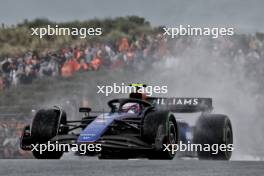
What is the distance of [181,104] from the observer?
18.4 meters

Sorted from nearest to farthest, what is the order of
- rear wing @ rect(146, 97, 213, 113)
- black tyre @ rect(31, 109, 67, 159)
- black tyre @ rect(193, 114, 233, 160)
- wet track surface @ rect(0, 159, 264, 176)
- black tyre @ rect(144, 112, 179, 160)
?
wet track surface @ rect(0, 159, 264, 176) < black tyre @ rect(144, 112, 179, 160) < black tyre @ rect(31, 109, 67, 159) < black tyre @ rect(193, 114, 233, 160) < rear wing @ rect(146, 97, 213, 113)

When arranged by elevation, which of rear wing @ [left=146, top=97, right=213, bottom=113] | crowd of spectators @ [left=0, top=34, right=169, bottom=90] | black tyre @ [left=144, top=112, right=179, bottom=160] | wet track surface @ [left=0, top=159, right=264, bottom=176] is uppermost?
crowd of spectators @ [left=0, top=34, right=169, bottom=90]

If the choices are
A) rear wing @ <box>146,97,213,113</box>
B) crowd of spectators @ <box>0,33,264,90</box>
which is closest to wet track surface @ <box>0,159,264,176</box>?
rear wing @ <box>146,97,213,113</box>

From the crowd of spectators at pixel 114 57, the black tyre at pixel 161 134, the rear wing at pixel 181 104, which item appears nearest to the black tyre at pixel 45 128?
the black tyre at pixel 161 134

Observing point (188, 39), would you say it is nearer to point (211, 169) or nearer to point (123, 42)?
point (123, 42)

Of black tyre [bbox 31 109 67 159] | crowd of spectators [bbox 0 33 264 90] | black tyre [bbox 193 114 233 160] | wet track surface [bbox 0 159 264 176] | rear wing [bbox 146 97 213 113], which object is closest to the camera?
wet track surface [bbox 0 159 264 176]

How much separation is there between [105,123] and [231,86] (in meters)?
17.5

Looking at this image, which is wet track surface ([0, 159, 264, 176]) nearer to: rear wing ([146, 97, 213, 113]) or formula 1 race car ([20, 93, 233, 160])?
formula 1 race car ([20, 93, 233, 160])

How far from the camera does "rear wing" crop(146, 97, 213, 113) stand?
18.2 metres

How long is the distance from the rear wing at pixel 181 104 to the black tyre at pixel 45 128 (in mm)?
2314

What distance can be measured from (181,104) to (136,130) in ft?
6.51

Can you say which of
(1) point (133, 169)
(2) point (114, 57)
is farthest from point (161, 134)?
(2) point (114, 57)

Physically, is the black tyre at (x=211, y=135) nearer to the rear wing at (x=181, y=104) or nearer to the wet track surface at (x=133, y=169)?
the rear wing at (x=181, y=104)

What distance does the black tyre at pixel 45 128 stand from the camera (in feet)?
54.0
